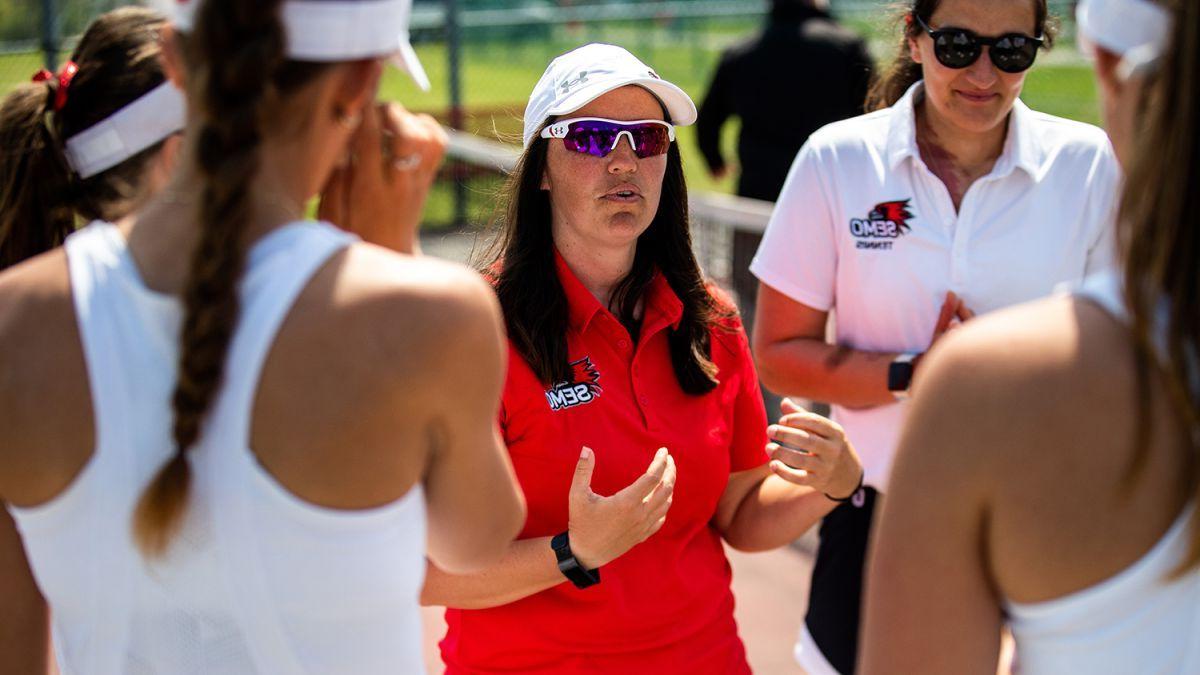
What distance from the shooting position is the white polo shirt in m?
2.70

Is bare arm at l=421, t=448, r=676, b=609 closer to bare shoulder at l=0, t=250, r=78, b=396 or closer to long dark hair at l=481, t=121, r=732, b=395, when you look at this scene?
long dark hair at l=481, t=121, r=732, b=395

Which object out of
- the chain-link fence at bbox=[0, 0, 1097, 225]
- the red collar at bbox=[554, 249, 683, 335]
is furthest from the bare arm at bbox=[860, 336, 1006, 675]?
the chain-link fence at bbox=[0, 0, 1097, 225]

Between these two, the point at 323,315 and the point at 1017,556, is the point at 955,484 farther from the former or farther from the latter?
the point at 323,315

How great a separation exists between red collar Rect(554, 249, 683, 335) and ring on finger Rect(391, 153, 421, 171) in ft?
3.02

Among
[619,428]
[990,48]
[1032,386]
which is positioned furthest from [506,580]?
[990,48]

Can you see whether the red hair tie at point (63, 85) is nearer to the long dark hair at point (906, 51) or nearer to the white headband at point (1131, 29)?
the white headband at point (1131, 29)

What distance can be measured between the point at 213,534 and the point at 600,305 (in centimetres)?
124

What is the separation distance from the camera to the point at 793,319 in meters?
2.88

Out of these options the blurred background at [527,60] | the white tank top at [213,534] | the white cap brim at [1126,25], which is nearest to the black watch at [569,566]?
the white tank top at [213,534]

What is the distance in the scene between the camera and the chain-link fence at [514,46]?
1008cm

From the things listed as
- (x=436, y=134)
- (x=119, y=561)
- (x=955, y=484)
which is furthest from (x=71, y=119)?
(x=955, y=484)

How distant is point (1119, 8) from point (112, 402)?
1.16 meters

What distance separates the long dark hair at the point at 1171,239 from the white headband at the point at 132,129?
4.66 ft

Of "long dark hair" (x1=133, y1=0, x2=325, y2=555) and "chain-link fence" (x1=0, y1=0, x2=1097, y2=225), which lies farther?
"chain-link fence" (x1=0, y1=0, x2=1097, y2=225)
